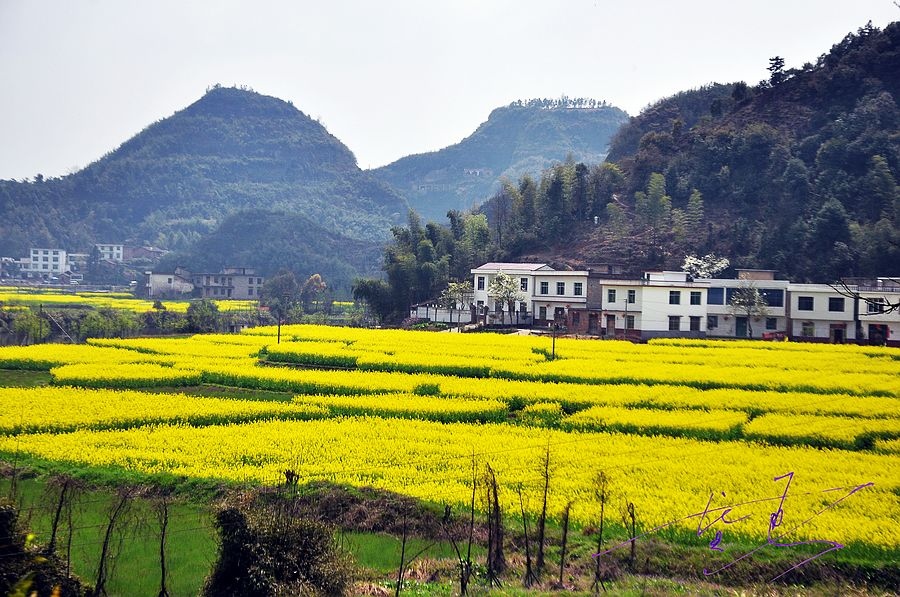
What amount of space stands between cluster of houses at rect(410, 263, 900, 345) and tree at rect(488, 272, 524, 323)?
0.31 m

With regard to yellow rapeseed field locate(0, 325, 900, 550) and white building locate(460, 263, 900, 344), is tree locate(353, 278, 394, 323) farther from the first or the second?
yellow rapeseed field locate(0, 325, 900, 550)

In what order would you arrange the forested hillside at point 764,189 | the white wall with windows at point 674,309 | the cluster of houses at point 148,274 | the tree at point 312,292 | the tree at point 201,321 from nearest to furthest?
1. the white wall with windows at point 674,309
2. the tree at point 201,321
3. the forested hillside at point 764,189
4. the tree at point 312,292
5. the cluster of houses at point 148,274

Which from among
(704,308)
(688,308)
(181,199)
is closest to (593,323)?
(688,308)

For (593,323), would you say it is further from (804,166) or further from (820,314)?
(804,166)

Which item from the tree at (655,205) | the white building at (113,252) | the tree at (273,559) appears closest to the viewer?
the tree at (273,559)

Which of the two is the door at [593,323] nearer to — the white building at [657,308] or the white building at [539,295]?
the white building at [539,295]

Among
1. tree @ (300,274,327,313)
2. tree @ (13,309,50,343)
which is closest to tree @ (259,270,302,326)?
tree @ (300,274,327,313)

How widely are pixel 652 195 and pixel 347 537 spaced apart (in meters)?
53.0

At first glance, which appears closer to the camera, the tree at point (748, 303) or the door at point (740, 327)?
the tree at point (748, 303)

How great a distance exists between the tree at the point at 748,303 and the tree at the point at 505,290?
13922 mm

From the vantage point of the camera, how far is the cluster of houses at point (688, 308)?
44531mm

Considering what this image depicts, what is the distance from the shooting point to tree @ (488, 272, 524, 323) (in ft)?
174

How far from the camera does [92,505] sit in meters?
14.8

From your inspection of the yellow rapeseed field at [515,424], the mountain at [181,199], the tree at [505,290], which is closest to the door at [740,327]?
the yellow rapeseed field at [515,424]
